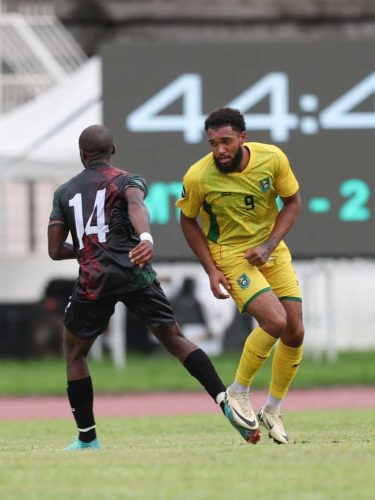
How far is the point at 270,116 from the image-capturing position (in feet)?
63.0

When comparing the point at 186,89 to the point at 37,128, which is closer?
the point at 186,89

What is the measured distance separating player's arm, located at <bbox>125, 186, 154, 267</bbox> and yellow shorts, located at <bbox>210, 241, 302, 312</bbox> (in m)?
0.78

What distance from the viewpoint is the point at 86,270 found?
985 centimetres

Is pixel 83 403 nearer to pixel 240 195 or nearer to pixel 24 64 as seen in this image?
pixel 240 195

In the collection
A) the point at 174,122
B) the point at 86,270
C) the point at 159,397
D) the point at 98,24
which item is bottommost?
the point at 159,397

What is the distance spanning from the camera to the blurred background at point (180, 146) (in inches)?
754

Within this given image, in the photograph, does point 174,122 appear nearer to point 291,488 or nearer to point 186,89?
point 186,89

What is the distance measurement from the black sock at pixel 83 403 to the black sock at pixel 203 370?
0.67 meters

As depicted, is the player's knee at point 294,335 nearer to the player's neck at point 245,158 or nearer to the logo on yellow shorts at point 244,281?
the logo on yellow shorts at point 244,281

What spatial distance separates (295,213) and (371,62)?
9.55 meters

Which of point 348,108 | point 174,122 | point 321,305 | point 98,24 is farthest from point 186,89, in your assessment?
point 98,24

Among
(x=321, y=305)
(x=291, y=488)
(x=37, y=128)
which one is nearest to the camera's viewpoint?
(x=291, y=488)

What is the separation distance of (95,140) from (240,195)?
102 cm

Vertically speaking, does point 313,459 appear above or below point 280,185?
below
